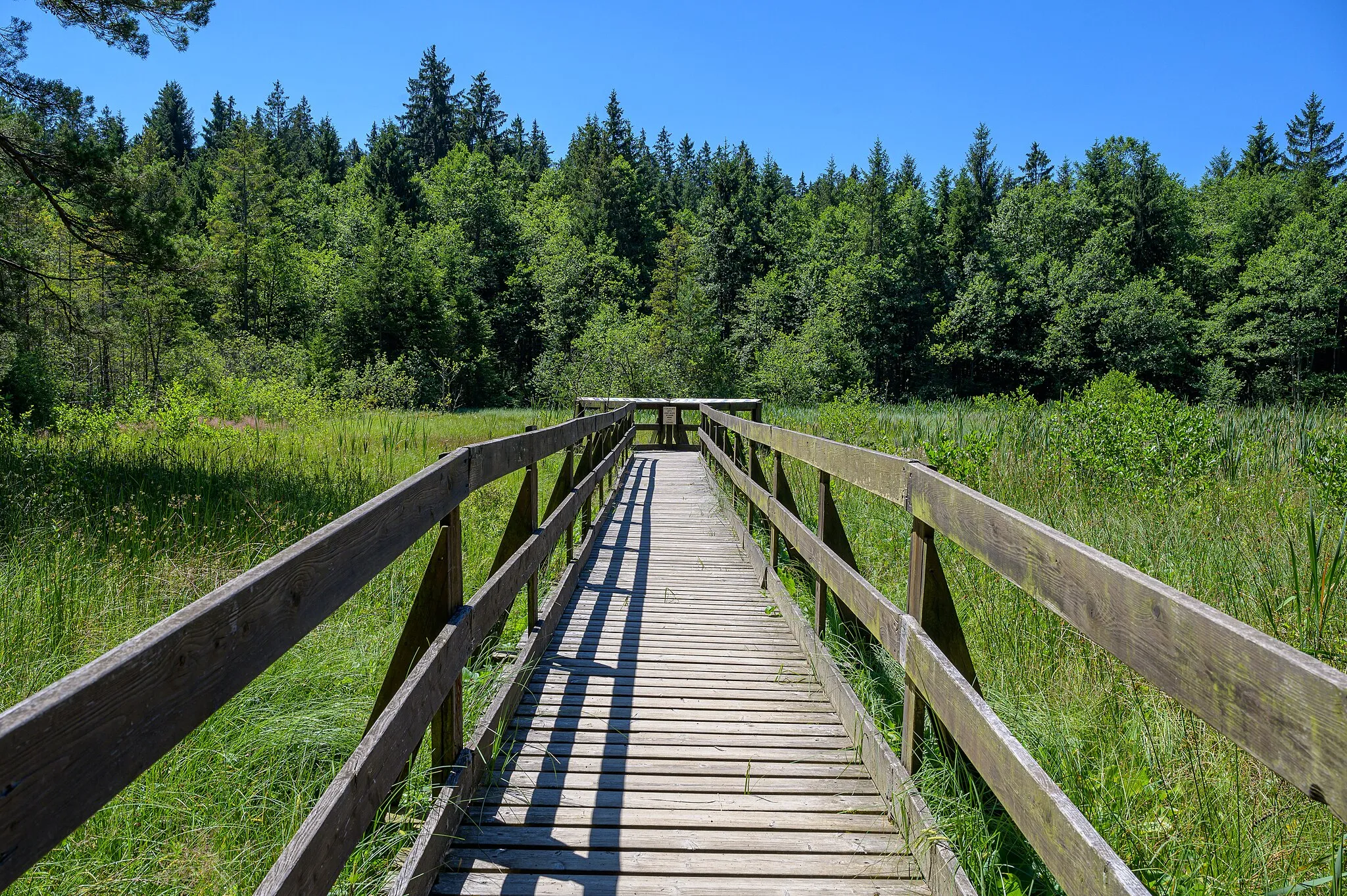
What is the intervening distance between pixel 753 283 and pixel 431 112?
4593cm

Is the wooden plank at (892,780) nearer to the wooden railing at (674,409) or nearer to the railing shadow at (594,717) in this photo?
the railing shadow at (594,717)

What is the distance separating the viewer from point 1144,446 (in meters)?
7.10

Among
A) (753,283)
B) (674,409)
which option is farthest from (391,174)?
(674,409)

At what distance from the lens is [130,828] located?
2.37 meters

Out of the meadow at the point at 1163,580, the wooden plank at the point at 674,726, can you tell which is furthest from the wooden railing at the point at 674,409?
the wooden plank at the point at 674,726

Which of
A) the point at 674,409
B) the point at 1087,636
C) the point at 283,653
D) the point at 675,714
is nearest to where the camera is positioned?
the point at 283,653

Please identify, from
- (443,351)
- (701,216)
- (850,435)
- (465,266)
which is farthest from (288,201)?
(850,435)

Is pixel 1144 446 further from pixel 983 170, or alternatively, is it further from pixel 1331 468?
pixel 983 170

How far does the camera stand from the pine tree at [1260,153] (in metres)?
60.7

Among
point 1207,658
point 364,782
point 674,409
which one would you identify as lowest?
point 364,782

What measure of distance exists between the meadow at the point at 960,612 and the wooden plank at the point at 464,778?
0.11 m

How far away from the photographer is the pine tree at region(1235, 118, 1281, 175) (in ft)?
199

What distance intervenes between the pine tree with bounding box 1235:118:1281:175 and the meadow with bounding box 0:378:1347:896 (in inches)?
2634

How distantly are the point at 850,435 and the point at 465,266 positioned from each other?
4710cm
